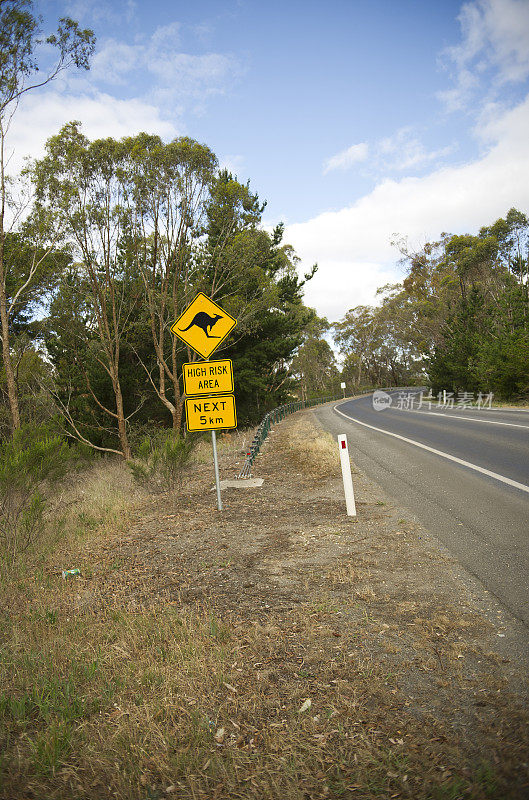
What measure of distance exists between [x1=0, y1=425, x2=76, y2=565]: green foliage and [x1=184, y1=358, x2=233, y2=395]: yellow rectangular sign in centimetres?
281

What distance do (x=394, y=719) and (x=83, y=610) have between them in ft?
9.54

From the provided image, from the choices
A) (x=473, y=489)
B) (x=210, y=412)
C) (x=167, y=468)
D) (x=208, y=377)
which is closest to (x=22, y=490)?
(x=167, y=468)

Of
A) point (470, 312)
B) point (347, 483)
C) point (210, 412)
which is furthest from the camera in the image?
point (470, 312)

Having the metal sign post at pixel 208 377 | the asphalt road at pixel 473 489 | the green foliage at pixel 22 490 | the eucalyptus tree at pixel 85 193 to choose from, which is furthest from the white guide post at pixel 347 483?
the eucalyptus tree at pixel 85 193

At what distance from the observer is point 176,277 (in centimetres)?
1889

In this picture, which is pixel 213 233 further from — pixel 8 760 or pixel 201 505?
pixel 8 760

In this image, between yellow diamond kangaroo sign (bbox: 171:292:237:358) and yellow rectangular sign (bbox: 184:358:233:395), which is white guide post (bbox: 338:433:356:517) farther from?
yellow diamond kangaroo sign (bbox: 171:292:237:358)

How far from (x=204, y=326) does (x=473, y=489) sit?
4.89m

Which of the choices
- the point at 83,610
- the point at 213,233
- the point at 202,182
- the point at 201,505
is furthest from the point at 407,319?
the point at 83,610

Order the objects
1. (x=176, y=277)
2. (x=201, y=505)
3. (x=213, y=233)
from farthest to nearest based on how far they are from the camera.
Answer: (x=213, y=233) < (x=176, y=277) < (x=201, y=505)

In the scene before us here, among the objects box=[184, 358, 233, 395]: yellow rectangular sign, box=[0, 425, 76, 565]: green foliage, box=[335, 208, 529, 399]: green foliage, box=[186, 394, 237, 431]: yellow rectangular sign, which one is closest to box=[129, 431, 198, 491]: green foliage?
box=[0, 425, 76, 565]: green foliage

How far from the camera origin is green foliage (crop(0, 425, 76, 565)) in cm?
691

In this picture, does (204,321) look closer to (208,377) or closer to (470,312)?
(208,377)

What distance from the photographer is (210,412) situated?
7793 millimetres
